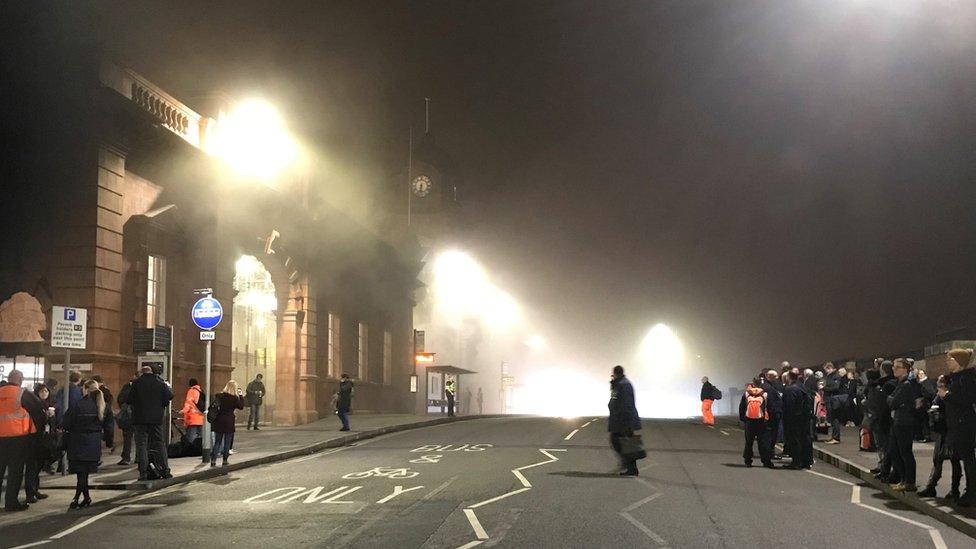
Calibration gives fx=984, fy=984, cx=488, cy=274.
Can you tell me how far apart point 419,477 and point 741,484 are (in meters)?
5.29

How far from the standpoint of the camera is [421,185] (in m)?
87.6

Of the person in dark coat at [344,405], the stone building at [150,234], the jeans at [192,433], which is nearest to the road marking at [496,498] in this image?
the jeans at [192,433]

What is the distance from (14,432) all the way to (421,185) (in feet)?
244

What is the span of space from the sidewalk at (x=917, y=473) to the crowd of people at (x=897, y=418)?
18 centimetres

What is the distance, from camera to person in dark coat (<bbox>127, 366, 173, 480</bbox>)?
51.7 feet

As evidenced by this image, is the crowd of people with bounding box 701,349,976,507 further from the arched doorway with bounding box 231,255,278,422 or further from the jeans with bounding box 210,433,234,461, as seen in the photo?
the arched doorway with bounding box 231,255,278,422

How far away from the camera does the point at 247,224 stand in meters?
30.4

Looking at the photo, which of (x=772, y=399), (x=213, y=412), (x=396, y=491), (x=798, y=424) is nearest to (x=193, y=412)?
(x=213, y=412)

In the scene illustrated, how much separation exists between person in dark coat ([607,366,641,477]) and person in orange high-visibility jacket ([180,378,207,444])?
818 cm

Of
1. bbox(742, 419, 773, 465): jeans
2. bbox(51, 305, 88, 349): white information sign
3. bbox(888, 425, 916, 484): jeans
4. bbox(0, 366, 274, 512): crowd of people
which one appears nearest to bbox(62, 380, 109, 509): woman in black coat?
bbox(0, 366, 274, 512): crowd of people

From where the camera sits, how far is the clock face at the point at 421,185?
87312 millimetres

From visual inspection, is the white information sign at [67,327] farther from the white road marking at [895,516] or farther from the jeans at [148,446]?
the white road marking at [895,516]

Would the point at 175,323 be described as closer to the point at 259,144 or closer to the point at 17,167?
the point at 17,167

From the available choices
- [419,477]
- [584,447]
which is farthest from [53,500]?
[584,447]
